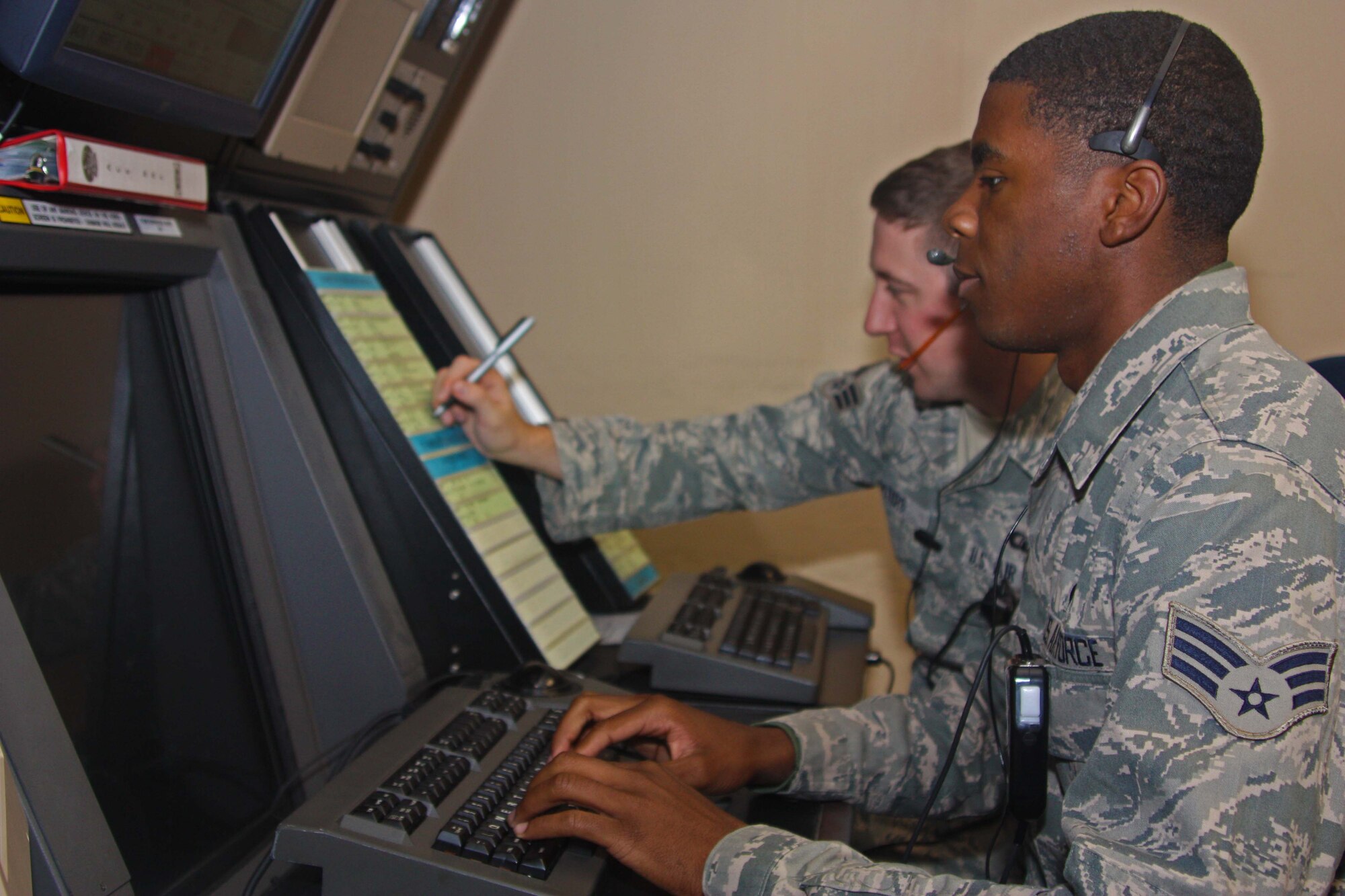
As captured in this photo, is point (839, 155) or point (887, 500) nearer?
point (887, 500)

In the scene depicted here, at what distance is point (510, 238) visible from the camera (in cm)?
197

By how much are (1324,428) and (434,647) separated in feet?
2.70

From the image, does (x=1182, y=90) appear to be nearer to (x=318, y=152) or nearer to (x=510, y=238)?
(x=318, y=152)

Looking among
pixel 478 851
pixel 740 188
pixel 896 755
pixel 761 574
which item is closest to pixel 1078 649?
pixel 896 755

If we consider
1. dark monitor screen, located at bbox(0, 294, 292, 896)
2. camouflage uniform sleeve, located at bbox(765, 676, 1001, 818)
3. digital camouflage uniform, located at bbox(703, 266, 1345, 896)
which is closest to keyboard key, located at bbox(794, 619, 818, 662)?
camouflage uniform sleeve, located at bbox(765, 676, 1001, 818)

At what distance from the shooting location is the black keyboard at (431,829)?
2.15 feet

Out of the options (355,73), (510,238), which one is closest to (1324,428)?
(355,73)

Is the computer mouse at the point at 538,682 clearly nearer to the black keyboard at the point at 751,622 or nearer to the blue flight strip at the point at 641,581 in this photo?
the black keyboard at the point at 751,622

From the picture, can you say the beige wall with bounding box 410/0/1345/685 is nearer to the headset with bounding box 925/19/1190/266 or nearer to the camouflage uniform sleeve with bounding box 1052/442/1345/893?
the headset with bounding box 925/19/1190/266

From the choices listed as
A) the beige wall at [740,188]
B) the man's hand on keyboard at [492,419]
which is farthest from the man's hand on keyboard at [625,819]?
the beige wall at [740,188]

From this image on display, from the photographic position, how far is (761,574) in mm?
1454

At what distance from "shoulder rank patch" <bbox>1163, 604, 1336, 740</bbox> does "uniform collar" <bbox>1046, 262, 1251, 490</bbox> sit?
23 centimetres

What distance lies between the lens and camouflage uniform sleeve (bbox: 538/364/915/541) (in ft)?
4.59

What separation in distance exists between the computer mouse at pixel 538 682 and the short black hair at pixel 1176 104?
689mm
